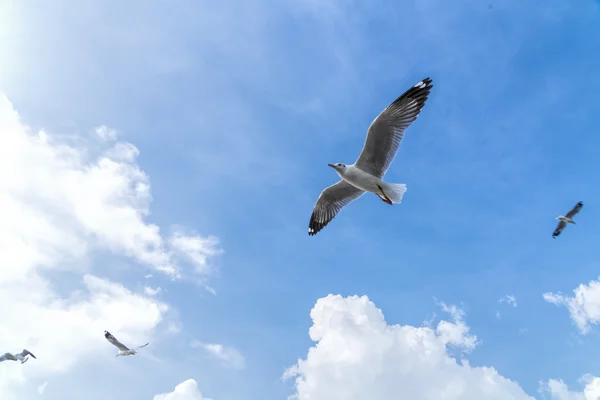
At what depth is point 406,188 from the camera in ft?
38.1

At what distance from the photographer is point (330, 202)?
13930mm

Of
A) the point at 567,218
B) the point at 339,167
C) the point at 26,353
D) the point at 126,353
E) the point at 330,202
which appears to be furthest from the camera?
the point at 567,218

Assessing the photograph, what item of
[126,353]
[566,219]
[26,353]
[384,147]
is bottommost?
[126,353]

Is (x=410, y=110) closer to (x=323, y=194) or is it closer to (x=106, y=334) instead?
(x=323, y=194)

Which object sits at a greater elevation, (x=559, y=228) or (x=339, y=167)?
(x=559, y=228)

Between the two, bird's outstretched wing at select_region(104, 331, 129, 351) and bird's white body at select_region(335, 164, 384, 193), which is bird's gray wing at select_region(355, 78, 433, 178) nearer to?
bird's white body at select_region(335, 164, 384, 193)

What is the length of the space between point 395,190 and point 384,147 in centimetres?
97

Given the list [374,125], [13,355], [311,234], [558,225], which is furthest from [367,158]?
[558,225]

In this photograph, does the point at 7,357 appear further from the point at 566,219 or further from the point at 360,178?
the point at 566,219

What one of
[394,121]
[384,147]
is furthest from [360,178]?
[394,121]

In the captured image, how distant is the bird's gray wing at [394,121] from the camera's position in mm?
11039

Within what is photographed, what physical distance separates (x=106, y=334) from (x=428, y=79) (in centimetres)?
1011

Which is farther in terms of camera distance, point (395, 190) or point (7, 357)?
point (7, 357)

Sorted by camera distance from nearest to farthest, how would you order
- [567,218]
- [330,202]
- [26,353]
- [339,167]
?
[339,167] → [330,202] → [26,353] → [567,218]
